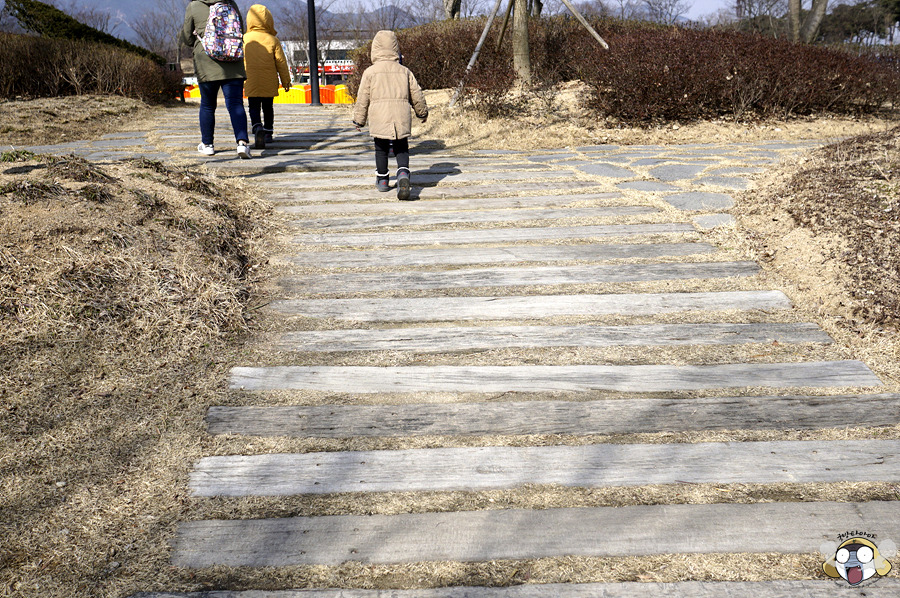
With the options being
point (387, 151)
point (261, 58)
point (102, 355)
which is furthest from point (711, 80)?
point (102, 355)

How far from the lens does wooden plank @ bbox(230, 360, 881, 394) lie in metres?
3.17

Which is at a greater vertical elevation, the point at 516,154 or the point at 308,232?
the point at 516,154

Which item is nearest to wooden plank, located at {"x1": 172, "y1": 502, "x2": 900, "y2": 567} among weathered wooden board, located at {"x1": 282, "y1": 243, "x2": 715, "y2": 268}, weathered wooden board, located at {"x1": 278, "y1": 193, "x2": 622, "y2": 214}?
weathered wooden board, located at {"x1": 282, "y1": 243, "x2": 715, "y2": 268}

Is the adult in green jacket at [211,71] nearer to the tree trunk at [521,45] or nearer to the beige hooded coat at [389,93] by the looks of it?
the beige hooded coat at [389,93]

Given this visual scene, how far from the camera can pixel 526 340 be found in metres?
3.63

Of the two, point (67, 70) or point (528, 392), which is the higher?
point (67, 70)

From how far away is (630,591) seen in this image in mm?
2012

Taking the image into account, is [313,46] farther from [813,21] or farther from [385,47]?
[813,21]

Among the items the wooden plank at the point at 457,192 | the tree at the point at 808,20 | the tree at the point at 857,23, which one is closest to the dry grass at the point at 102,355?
the wooden plank at the point at 457,192

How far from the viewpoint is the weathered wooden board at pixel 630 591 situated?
2.00 metres

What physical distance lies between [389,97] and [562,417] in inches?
159

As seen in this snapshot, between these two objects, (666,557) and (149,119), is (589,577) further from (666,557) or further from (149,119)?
(149,119)

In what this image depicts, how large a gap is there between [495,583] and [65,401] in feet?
6.89

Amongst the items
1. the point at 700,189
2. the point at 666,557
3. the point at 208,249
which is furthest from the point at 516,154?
the point at 666,557
